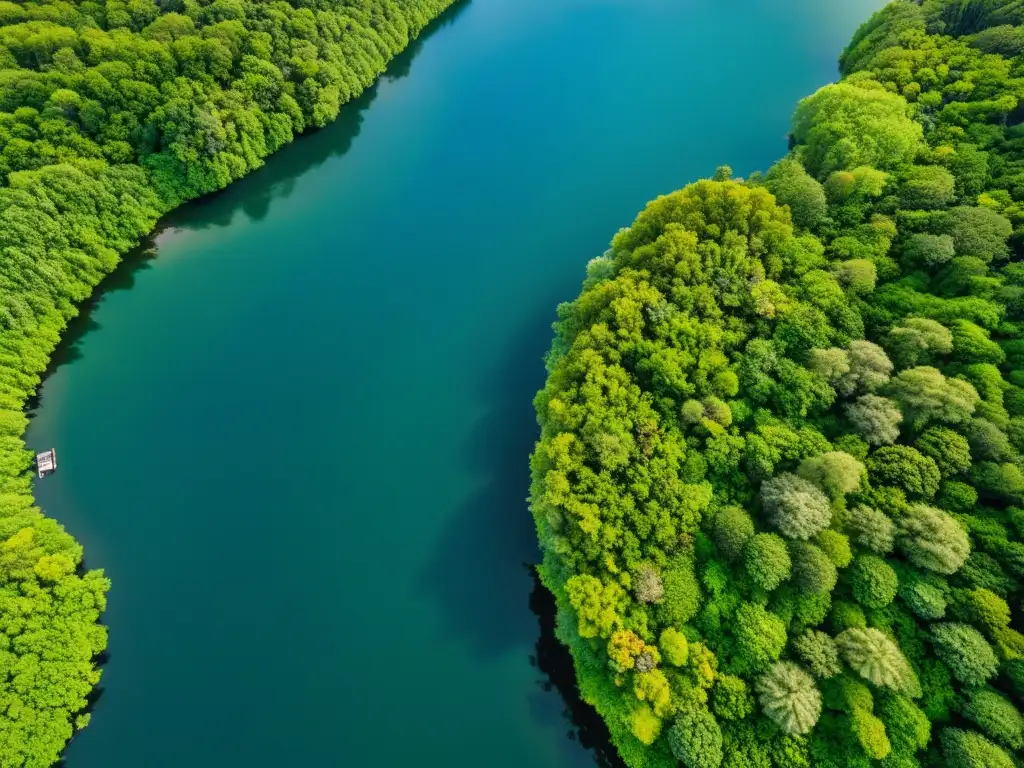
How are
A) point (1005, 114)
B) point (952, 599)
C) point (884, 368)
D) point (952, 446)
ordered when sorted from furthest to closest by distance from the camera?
point (1005, 114), point (884, 368), point (952, 446), point (952, 599)

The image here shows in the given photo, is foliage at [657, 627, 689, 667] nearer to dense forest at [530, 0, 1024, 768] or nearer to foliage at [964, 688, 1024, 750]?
dense forest at [530, 0, 1024, 768]

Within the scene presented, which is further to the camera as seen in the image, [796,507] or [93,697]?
[93,697]

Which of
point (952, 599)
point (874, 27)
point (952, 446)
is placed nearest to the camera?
point (952, 599)

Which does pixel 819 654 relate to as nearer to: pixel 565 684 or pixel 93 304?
pixel 565 684

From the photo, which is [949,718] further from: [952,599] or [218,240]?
[218,240]

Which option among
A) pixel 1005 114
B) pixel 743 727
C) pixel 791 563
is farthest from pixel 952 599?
pixel 1005 114

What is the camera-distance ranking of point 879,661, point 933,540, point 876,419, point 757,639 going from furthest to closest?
point 876,419, point 933,540, point 757,639, point 879,661

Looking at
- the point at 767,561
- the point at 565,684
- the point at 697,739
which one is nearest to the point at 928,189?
the point at 767,561
